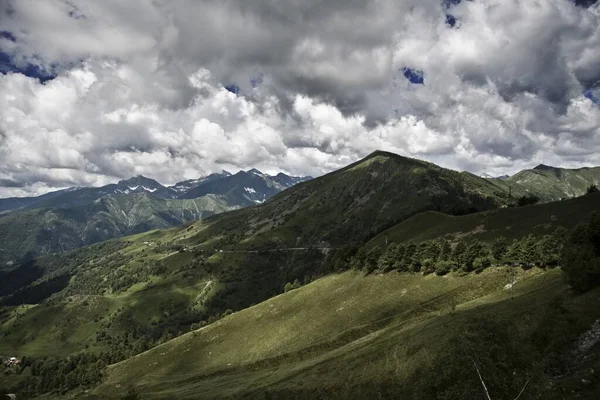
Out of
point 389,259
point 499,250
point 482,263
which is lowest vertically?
point 482,263

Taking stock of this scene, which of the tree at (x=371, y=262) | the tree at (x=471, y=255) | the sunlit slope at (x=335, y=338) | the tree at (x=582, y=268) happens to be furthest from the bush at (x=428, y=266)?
the tree at (x=582, y=268)

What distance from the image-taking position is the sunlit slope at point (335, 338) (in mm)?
54438

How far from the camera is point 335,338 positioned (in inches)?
3652

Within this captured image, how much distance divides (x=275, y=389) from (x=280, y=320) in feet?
194

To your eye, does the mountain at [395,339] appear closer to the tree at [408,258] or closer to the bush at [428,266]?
the bush at [428,266]

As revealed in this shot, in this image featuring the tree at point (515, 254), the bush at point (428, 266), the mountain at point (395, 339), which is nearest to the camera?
the mountain at point (395, 339)

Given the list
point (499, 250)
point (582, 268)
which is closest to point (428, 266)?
point (499, 250)

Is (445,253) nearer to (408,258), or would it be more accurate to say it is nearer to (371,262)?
(408,258)

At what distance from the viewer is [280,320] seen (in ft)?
408

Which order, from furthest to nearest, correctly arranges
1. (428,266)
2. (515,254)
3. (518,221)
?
(518,221)
(428,266)
(515,254)

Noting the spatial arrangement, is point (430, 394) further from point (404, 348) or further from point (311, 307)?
point (311, 307)

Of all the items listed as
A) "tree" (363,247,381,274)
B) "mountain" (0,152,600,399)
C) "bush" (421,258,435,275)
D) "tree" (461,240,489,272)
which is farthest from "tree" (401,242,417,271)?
"tree" (461,240,489,272)

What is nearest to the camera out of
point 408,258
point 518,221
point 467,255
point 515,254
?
point 515,254

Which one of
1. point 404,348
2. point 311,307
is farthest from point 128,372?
point 404,348
